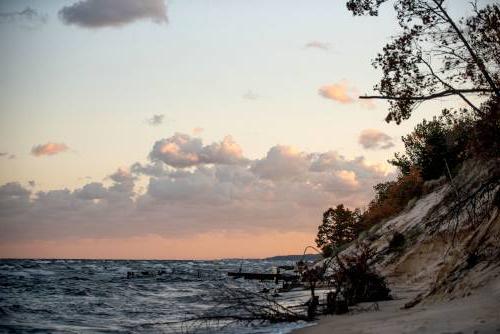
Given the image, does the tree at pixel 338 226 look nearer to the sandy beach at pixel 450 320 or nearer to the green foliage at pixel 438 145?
the green foliage at pixel 438 145

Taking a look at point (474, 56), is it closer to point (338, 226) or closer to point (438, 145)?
point (438, 145)

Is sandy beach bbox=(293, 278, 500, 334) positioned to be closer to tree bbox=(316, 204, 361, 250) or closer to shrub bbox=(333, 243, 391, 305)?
shrub bbox=(333, 243, 391, 305)

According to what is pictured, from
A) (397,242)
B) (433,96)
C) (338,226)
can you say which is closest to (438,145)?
(397,242)

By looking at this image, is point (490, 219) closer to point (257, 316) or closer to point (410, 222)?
point (257, 316)

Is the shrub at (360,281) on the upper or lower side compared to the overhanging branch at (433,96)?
lower

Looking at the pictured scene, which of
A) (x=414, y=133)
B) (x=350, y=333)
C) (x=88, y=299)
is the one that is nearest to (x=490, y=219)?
(x=350, y=333)

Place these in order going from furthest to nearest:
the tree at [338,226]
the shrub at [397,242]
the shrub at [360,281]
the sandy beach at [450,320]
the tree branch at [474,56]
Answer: the tree at [338,226], the shrub at [397,242], the shrub at [360,281], the tree branch at [474,56], the sandy beach at [450,320]

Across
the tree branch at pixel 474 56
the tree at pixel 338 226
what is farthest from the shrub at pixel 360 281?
the tree at pixel 338 226

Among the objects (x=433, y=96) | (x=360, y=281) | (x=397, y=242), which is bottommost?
(x=360, y=281)

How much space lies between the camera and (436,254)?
801 inches

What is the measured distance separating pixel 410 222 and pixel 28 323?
20.0 m

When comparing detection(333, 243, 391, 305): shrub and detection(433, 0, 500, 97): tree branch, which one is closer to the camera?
detection(433, 0, 500, 97): tree branch

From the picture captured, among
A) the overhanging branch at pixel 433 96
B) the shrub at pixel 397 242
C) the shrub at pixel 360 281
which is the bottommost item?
the shrub at pixel 360 281

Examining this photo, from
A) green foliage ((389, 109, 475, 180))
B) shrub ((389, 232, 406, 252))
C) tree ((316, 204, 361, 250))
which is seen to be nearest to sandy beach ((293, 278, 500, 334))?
green foliage ((389, 109, 475, 180))
